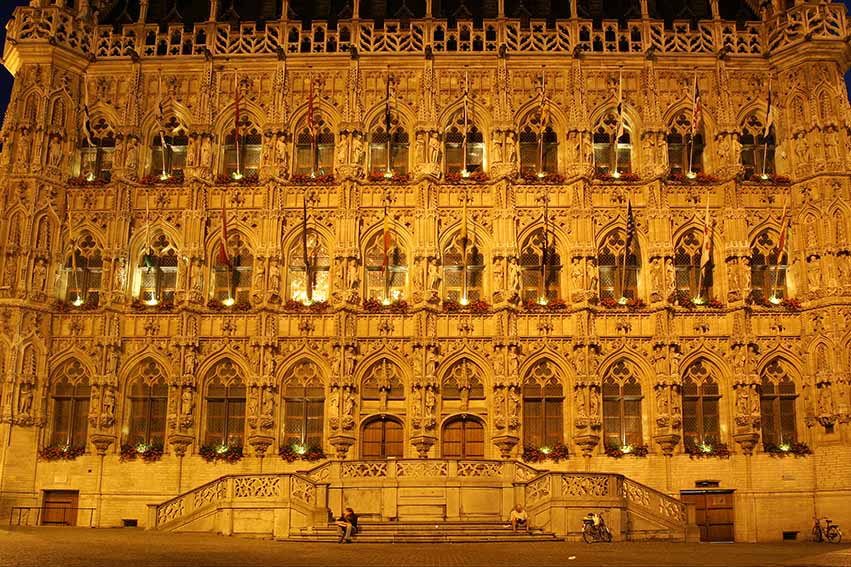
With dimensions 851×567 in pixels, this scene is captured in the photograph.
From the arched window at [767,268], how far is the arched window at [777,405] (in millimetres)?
2492

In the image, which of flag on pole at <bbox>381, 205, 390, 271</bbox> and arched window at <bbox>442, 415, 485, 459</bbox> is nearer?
arched window at <bbox>442, 415, 485, 459</bbox>

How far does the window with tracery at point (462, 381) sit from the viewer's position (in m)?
31.1

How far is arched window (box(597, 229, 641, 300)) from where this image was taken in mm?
32188

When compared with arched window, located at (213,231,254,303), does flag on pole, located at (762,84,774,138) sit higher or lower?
higher

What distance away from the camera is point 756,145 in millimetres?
33625

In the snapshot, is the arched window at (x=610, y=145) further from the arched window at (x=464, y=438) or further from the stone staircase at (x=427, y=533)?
the stone staircase at (x=427, y=533)

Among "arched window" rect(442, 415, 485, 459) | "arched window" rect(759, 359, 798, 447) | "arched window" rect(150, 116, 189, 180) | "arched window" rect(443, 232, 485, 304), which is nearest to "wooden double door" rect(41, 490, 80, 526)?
"arched window" rect(150, 116, 189, 180)

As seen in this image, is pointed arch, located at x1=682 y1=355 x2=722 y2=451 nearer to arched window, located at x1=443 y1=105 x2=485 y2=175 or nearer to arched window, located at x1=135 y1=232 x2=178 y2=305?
arched window, located at x1=443 y1=105 x2=485 y2=175

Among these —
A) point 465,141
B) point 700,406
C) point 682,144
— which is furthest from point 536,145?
point 700,406

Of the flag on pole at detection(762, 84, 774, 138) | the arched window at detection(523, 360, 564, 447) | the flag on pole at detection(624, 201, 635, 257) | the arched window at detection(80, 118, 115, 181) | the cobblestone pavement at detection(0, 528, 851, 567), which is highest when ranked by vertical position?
the flag on pole at detection(762, 84, 774, 138)

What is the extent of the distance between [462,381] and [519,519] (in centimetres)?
712

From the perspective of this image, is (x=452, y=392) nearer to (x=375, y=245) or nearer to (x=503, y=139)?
(x=375, y=245)

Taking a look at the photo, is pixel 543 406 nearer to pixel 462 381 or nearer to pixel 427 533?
pixel 462 381

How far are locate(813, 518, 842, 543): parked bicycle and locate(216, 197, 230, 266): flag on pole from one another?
20.7m
